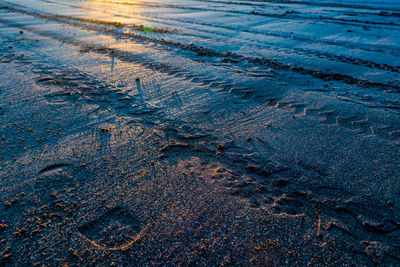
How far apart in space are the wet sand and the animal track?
0.01 metres

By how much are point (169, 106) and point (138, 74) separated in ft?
5.81

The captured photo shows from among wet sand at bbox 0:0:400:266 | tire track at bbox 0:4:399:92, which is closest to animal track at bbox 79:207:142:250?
wet sand at bbox 0:0:400:266

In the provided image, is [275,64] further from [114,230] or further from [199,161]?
[114,230]

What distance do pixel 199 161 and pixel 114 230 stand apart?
1203mm

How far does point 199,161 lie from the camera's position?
2.82 metres

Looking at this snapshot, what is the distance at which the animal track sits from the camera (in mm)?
1943

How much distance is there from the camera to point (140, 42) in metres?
7.84

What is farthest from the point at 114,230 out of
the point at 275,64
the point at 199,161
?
the point at 275,64

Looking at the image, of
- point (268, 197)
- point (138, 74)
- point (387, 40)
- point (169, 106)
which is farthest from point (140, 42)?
point (387, 40)

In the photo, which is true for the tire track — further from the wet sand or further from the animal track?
the animal track

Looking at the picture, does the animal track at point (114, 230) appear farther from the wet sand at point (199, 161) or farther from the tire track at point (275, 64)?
the tire track at point (275, 64)

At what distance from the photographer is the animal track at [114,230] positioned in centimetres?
194

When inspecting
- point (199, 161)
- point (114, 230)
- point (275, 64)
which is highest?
point (275, 64)

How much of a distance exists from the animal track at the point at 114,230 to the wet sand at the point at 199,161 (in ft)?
0.04
